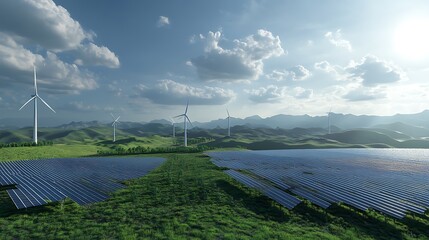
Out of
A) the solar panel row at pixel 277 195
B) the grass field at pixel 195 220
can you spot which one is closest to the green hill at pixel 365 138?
the solar panel row at pixel 277 195

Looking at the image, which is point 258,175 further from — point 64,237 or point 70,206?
point 64,237

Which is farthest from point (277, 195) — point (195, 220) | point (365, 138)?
point (365, 138)

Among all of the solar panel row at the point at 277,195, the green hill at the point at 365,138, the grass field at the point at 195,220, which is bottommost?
the green hill at the point at 365,138

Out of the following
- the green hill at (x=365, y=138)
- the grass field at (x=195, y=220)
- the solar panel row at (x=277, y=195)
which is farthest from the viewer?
the green hill at (x=365, y=138)

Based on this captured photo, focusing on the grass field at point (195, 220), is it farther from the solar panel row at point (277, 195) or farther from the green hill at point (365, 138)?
the green hill at point (365, 138)

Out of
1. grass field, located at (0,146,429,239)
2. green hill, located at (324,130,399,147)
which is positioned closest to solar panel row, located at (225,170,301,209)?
grass field, located at (0,146,429,239)

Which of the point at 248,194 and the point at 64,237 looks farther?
the point at 248,194

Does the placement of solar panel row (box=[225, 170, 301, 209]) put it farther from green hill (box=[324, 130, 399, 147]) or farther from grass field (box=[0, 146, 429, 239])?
green hill (box=[324, 130, 399, 147])

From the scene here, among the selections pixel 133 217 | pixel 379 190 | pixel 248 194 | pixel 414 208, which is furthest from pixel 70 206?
pixel 379 190

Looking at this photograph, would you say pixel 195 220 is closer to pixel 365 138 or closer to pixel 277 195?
pixel 277 195
